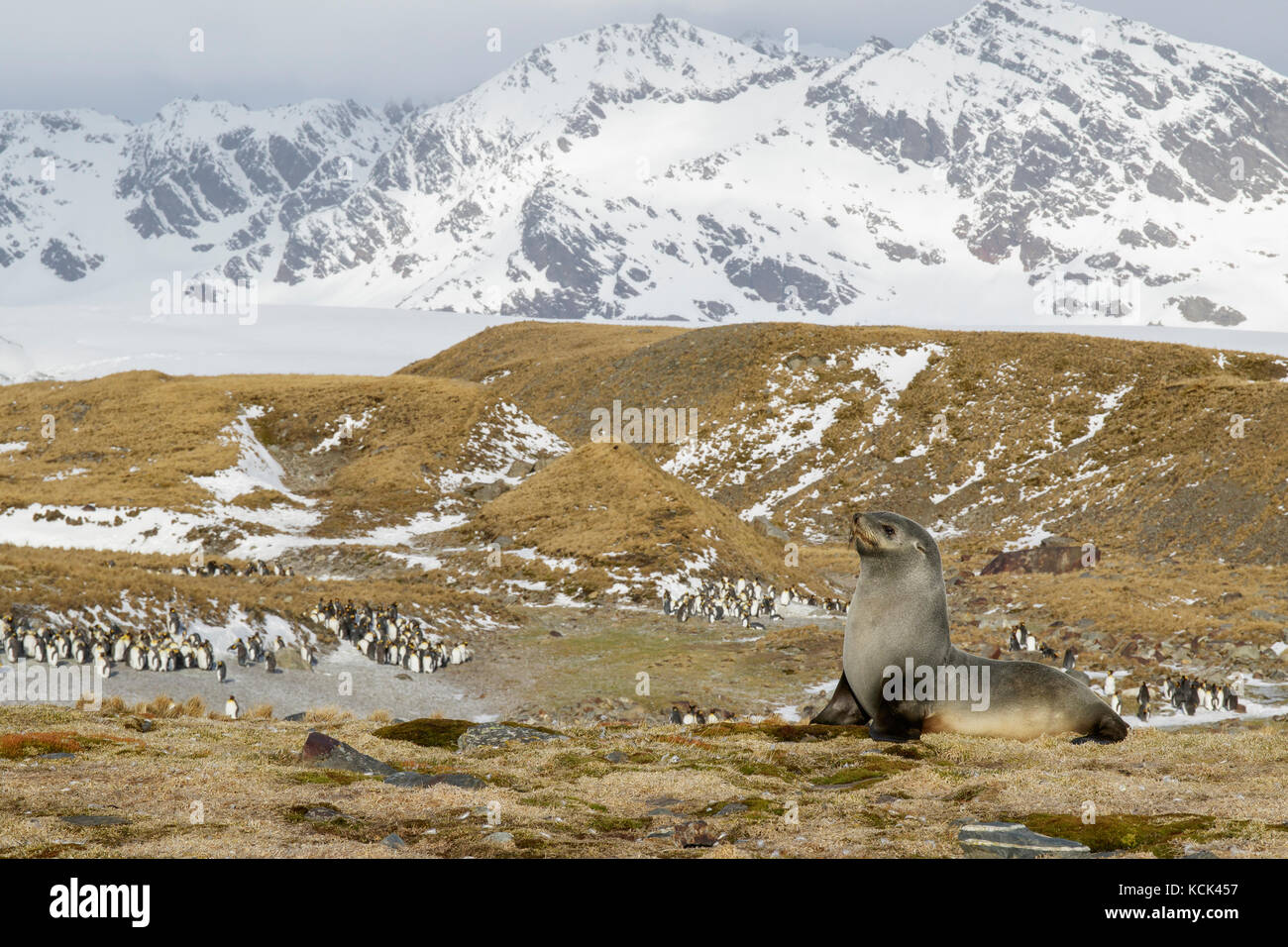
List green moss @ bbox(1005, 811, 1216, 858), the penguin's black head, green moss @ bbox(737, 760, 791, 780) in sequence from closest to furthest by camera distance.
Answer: green moss @ bbox(1005, 811, 1216, 858)
green moss @ bbox(737, 760, 791, 780)
the penguin's black head

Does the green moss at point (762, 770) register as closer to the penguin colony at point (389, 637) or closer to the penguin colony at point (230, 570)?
the penguin colony at point (389, 637)

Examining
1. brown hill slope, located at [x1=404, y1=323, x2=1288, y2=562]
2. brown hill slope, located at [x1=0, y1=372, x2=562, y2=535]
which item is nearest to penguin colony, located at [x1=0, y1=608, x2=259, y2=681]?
brown hill slope, located at [x1=0, y1=372, x2=562, y2=535]

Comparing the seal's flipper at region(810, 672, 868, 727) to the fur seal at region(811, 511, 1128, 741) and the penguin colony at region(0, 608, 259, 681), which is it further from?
the penguin colony at region(0, 608, 259, 681)

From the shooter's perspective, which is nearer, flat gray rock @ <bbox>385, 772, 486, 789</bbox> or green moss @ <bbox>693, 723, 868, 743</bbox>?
flat gray rock @ <bbox>385, 772, 486, 789</bbox>

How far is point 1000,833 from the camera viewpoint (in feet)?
27.8

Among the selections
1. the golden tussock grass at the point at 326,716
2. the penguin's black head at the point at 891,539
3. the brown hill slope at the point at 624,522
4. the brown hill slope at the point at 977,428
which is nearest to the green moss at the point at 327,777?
the penguin's black head at the point at 891,539

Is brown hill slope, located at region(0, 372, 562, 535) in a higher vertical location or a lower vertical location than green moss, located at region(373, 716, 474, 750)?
higher

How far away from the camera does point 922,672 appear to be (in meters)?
14.2

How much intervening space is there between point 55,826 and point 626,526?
43000 millimetres

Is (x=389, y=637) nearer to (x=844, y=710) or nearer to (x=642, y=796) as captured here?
(x=844, y=710)

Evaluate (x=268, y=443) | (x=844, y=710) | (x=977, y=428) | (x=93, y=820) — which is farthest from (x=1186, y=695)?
(x=268, y=443)

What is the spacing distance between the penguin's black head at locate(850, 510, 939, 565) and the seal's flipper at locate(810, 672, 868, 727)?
241 cm

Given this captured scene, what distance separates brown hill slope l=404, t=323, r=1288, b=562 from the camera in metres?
65.9
